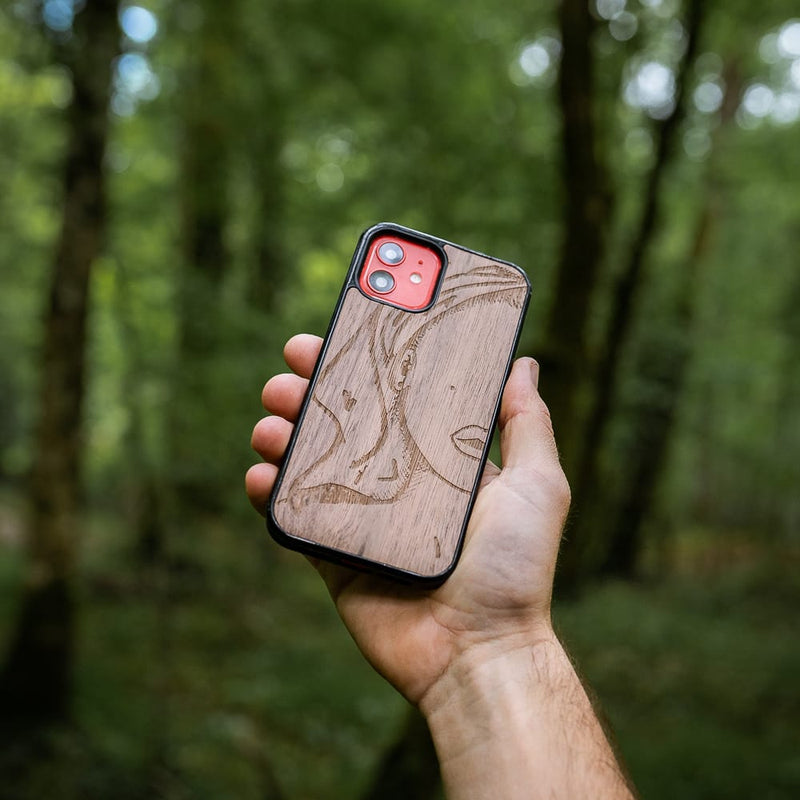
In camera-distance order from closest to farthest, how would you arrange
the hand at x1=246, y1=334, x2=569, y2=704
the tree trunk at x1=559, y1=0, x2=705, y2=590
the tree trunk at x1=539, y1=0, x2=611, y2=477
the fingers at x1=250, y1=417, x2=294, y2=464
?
the hand at x1=246, y1=334, x2=569, y2=704
the fingers at x1=250, y1=417, x2=294, y2=464
the tree trunk at x1=539, y1=0, x2=611, y2=477
the tree trunk at x1=559, y1=0, x2=705, y2=590

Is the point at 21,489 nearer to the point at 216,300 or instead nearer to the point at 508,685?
the point at 216,300

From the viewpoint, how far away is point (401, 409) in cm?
209

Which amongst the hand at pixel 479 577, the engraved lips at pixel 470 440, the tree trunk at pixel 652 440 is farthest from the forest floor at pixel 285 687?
the engraved lips at pixel 470 440

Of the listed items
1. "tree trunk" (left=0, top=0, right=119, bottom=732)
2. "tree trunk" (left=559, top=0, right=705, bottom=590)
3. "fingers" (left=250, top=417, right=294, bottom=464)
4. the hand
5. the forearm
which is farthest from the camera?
"tree trunk" (left=559, top=0, right=705, bottom=590)

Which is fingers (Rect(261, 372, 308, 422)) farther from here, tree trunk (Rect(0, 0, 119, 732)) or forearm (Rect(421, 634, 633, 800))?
tree trunk (Rect(0, 0, 119, 732))

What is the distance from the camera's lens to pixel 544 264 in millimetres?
6668

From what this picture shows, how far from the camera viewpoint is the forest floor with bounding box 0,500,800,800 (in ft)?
17.1

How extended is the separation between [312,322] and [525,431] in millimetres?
4555

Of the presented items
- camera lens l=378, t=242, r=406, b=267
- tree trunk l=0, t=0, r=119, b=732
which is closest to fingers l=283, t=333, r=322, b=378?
camera lens l=378, t=242, r=406, b=267

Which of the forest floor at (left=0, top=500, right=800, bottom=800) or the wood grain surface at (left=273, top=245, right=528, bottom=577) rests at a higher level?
the wood grain surface at (left=273, top=245, right=528, bottom=577)

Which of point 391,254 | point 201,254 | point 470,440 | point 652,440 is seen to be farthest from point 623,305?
point 652,440

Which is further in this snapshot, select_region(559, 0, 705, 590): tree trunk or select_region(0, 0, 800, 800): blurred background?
select_region(559, 0, 705, 590): tree trunk

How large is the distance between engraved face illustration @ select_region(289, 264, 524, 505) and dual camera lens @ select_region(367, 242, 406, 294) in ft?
0.19

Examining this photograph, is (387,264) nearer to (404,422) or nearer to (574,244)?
(404,422)
